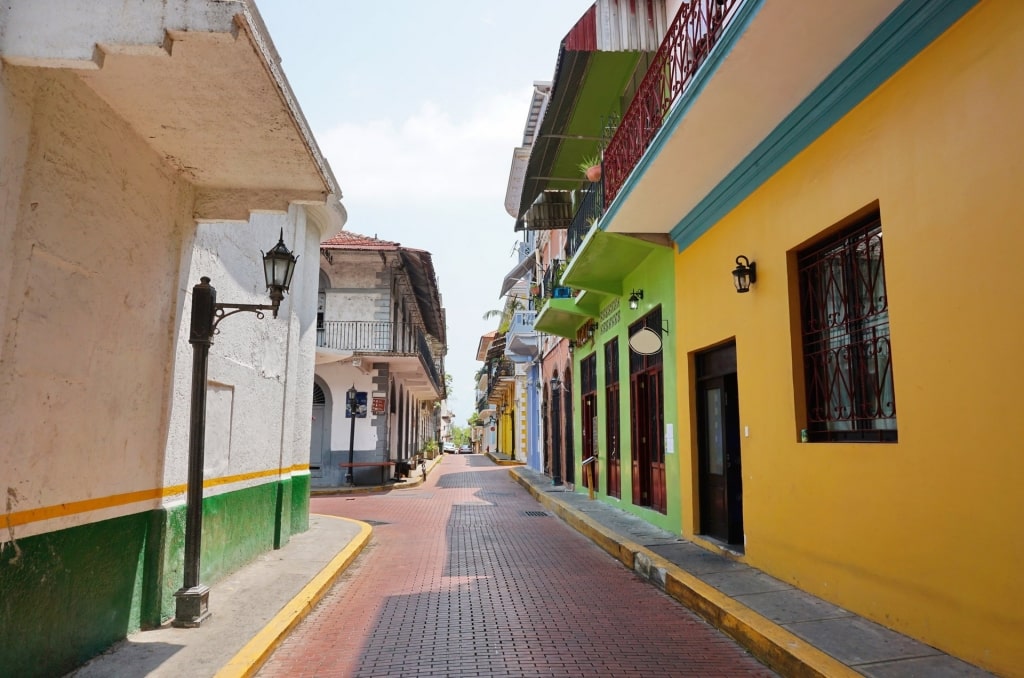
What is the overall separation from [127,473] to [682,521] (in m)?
6.76

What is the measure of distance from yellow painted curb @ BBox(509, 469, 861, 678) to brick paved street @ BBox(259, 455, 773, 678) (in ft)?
0.33

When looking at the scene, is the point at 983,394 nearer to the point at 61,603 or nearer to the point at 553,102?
the point at 61,603

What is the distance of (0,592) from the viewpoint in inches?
143

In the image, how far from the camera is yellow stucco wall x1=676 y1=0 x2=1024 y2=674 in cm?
394

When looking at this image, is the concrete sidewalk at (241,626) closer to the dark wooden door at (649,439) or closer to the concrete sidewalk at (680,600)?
the concrete sidewalk at (680,600)

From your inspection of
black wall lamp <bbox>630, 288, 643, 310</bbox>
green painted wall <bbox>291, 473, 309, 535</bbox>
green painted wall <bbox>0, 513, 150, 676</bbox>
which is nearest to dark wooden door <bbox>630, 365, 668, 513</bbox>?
black wall lamp <bbox>630, 288, 643, 310</bbox>

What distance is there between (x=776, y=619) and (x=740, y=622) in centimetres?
28

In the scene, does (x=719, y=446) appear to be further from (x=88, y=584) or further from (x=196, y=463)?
(x=88, y=584)

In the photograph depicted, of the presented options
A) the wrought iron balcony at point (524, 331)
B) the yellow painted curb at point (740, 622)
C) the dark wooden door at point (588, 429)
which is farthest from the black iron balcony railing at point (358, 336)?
the yellow painted curb at point (740, 622)

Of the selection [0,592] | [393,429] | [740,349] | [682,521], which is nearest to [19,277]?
[0,592]

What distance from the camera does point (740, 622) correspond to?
521 cm

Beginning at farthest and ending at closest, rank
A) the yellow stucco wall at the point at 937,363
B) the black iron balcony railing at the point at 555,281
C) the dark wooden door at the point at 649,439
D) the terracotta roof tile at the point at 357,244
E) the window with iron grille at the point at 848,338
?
the terracotta roof tile at the point at 357,244 < the black iron balcony railing at the point at 555,281 < the dark wooden door at the point at 649,439 < the window with iron grille at the point at 848,338 < the yellow stucco wall at the point at 937,363

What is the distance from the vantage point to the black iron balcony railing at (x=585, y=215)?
35.9 ft

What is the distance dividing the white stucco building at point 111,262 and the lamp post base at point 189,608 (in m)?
0.14
